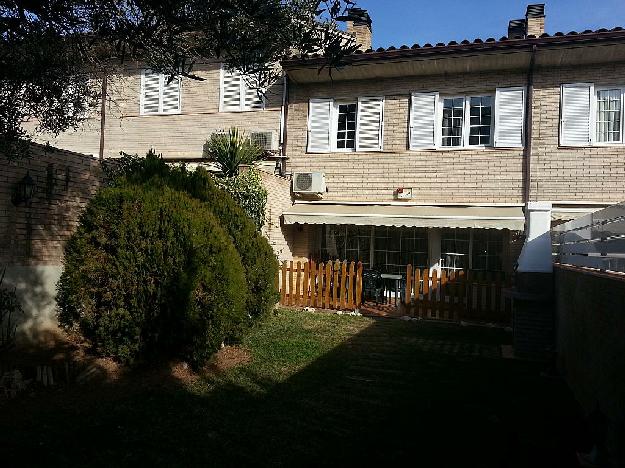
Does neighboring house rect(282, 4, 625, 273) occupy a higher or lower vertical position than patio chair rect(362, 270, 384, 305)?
higher

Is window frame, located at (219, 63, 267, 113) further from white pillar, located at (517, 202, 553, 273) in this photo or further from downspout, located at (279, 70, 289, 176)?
white pillar, located at (517, 202, 553, 273)

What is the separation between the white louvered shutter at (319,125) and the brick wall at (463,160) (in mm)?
242

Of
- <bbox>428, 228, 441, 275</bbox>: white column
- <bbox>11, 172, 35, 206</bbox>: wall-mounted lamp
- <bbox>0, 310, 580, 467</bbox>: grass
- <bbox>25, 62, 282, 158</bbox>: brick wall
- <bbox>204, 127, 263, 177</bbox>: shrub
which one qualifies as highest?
<bbox>25, 62, 282, 158</bbox>: brick wall

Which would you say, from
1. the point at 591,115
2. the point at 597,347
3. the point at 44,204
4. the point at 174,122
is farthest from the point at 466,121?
the point at 44,204

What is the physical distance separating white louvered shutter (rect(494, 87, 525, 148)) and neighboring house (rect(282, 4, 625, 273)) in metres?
0.03

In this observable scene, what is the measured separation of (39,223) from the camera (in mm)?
8750

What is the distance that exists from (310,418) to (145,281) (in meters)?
3.05

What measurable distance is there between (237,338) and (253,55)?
4908 mm

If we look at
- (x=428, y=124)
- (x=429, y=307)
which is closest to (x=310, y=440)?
(x=429, y=307)

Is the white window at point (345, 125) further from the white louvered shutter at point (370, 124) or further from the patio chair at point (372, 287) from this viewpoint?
the patio chair at point (372, 287)

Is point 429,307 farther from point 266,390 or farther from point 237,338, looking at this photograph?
point 266,390

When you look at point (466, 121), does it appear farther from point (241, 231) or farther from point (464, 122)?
point (241, 231)

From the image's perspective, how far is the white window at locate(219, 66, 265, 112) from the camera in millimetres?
18375

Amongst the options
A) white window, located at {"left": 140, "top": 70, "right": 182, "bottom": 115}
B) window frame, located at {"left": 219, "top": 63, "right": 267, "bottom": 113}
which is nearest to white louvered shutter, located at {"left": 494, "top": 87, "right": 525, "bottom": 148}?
window frame, located at {"left": 219, "top": 63, "right": 267, "bottom": 113}
